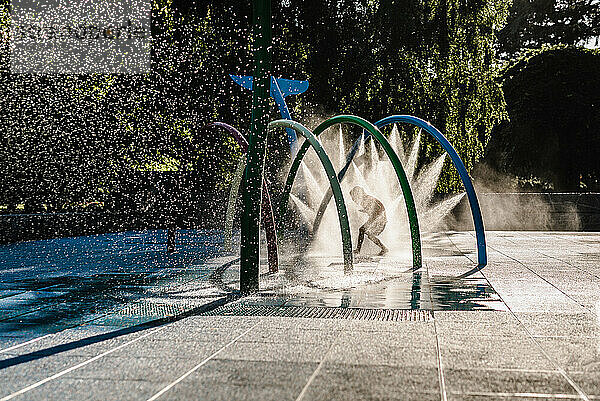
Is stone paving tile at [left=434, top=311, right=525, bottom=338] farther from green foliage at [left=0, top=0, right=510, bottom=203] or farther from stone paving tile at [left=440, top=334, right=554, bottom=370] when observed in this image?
green foliage at [left=0, top=0, right=510, bottom=203]

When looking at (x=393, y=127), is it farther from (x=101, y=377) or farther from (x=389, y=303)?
(x=101, y=377)

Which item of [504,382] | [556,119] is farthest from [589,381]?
[556,119]

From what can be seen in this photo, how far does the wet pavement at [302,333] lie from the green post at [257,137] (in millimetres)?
567

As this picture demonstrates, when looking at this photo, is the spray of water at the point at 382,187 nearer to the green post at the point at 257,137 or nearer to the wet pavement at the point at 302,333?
the wet pavement at the point at 302,333

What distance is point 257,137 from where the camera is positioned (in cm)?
738

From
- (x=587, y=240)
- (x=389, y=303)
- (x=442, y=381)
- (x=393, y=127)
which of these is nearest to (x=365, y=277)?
(x=389, y=303)

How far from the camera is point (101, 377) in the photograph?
12.9ft

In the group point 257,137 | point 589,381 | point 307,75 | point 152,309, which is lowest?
point 589,381

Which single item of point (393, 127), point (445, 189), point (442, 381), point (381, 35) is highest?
point (381, 35)

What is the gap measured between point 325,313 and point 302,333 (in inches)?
35.0

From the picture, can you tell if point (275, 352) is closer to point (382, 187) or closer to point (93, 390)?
point (93, 390)

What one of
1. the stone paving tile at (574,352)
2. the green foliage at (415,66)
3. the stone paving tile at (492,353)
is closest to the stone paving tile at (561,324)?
the stone paving tile at (574,352)

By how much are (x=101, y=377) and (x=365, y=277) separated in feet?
16.4

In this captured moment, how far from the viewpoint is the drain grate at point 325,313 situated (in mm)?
5832
